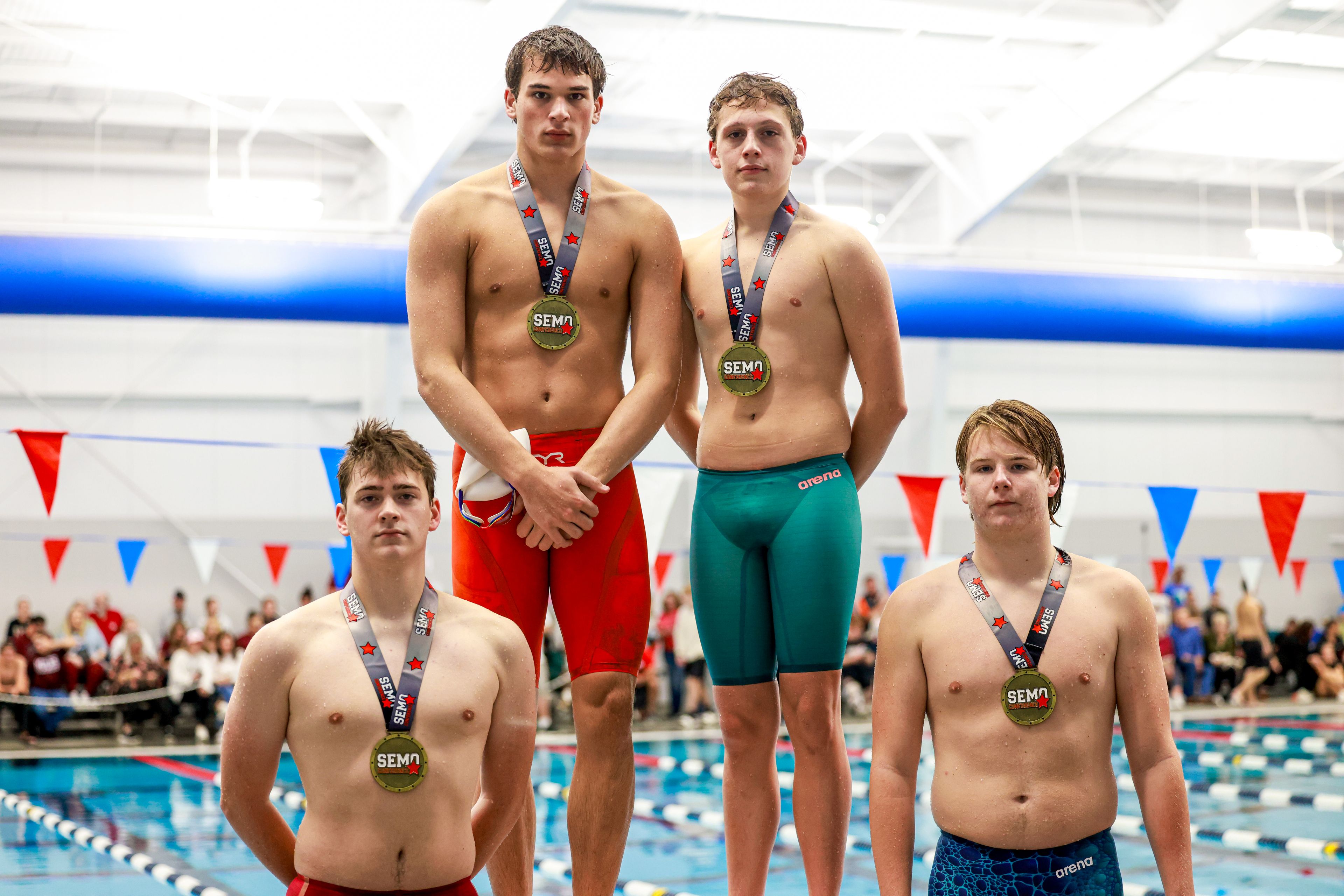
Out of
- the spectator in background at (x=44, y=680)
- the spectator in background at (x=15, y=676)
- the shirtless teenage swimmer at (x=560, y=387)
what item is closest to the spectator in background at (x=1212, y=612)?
the spectator in background at (x=44, y=680)

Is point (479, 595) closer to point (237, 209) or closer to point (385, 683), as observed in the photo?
point (385, 683)

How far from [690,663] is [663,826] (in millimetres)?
6568

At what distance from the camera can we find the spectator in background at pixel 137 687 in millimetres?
13062

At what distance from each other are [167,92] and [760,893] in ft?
50.3

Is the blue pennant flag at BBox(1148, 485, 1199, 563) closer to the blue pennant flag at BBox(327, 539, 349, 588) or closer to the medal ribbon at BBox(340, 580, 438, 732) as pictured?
the blue pennant flag at BBox(327, 539, 349, 588)

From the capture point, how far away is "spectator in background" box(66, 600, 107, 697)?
13.0 metres

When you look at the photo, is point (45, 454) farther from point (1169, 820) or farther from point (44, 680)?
point (1169, 820)

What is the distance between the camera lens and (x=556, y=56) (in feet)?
10.8

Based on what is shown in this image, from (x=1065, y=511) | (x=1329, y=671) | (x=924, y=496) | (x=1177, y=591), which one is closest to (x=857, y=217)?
(x=1065, y=511)

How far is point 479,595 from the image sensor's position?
10.6 ft

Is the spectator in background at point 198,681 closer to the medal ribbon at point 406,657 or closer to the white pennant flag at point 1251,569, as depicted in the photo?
the white pennant flag at point 1251,569

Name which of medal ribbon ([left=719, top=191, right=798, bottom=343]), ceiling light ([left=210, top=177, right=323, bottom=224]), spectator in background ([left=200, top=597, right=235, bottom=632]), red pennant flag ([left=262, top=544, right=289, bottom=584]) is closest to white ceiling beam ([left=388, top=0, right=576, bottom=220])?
ceiling light ([left=210, top=177, right=323, bottom=224])

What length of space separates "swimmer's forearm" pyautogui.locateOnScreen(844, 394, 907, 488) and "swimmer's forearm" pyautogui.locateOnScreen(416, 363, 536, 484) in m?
1.02

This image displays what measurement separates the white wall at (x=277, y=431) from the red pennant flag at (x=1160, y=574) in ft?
5.98
